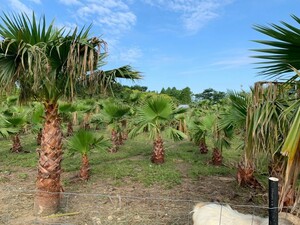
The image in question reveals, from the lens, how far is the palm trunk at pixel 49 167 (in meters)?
5.25

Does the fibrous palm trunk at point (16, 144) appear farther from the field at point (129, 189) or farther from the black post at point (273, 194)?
the black post at point (273, 194)

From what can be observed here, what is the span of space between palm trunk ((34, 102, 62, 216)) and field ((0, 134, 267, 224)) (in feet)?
0.70

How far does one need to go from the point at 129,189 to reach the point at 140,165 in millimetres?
2362

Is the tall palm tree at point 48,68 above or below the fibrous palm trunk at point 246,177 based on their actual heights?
above

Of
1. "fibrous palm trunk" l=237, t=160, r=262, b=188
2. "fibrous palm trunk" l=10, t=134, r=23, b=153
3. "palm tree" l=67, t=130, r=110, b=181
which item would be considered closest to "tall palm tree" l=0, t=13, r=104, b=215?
"palm tree" l=67, t=130, r=110, b=181

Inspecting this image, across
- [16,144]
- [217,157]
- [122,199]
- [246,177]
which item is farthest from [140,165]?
[16,144]

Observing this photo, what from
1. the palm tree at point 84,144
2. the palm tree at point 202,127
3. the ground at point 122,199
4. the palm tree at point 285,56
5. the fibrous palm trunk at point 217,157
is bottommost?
the ground at point 122,199

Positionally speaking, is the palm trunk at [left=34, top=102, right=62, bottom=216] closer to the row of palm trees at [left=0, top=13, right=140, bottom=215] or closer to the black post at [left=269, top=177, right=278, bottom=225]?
the row of palm trees at [left=0, top=13, right=140, bottom=215]

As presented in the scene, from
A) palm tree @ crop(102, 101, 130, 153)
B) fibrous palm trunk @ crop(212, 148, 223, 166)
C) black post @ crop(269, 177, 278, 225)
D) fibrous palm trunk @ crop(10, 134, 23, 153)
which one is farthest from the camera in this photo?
fibrous palm trunk @ crop(10, 134, 23, 153)

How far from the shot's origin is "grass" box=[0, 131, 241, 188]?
788 cm

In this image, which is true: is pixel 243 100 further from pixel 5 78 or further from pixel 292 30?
pixel 5 78

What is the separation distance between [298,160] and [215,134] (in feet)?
18.5

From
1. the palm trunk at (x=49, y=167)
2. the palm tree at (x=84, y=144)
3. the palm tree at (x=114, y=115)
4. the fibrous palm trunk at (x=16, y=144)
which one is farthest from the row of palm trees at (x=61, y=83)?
the fibrous palm trunk at (x=16, y=144)

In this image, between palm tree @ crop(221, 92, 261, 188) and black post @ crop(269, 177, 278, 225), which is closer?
black post @ crop(269, 177, 278, 225)
